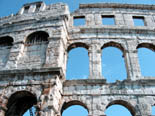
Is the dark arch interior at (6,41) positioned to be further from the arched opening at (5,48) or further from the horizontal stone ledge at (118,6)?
the horizontal stone ledge at (118,6)

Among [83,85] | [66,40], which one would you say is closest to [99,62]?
[83,85]

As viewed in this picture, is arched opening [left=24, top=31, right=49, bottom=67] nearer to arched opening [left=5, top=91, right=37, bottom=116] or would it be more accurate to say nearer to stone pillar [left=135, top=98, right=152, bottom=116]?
arched opening [left=5, top=91, right=37, bottom=116]

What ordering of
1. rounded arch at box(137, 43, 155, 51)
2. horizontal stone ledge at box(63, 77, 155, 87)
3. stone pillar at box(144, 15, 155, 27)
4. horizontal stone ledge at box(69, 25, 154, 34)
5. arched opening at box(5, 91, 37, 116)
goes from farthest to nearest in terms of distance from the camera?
stone pillar at box(144, 15, 155, 27), horizontal stone ledge at box(69, 25, 154, 34), rounded arch at box(137, 43, 155, 51), horizontal stone ledge at box(63, 77, 155, 87), arched opening at box(5, 91, 37, 116)

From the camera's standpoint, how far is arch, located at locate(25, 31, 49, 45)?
11.1 metres

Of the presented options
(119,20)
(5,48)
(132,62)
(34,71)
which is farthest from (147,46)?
(5,48)

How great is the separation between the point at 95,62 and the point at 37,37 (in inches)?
149

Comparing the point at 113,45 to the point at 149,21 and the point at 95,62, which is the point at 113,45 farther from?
the point at 149,21

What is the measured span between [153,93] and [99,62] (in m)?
3.21

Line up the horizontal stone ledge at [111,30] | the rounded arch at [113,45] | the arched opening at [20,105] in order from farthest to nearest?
the horizontal stone ledge at [111,30]
the rounded arch at [113,45]
the arched opening at [20,105]

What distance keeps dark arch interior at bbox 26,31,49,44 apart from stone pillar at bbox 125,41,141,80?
4.88 metres

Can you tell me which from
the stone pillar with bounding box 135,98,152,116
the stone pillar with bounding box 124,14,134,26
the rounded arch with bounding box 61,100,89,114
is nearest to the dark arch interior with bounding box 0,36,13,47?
the rounded arch with bounding box 61,100,89,114

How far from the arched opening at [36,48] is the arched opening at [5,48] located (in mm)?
1243

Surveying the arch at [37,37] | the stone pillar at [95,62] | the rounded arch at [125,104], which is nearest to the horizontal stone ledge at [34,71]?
the stone pillar at [95,62]

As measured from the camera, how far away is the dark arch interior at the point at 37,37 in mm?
11137
